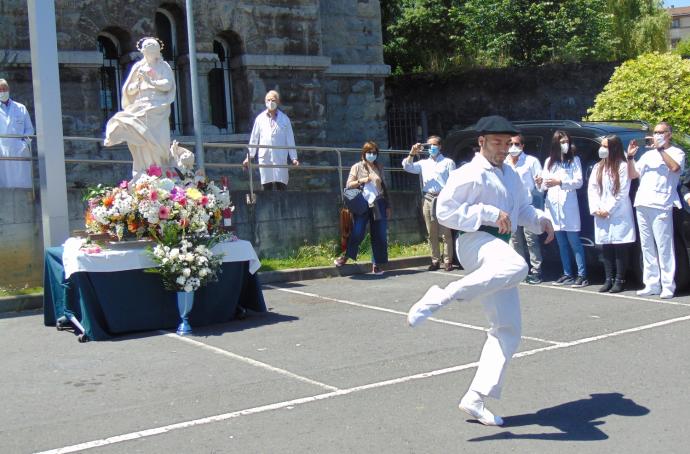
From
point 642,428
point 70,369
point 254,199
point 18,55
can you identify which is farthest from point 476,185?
point 18,55

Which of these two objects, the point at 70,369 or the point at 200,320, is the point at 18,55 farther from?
the point at 70,369

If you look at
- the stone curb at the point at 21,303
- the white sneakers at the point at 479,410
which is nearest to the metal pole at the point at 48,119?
the stone curb at the point at 21,303

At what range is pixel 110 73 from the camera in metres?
18.7

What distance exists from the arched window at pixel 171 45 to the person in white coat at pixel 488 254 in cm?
1298

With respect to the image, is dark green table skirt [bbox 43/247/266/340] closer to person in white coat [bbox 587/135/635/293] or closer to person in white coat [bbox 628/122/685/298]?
person in white coat [bbox 587/135/635/293]

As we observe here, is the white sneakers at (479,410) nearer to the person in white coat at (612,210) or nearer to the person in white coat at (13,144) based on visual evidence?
the person in white coat at (612,210)

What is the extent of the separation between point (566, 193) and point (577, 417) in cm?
656

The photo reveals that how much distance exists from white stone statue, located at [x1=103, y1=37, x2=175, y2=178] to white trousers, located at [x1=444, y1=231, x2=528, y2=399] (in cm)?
532

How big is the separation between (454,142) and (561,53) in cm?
1309

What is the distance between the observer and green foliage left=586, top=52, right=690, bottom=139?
16484 millimetres

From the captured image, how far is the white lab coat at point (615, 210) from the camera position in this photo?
12219mm

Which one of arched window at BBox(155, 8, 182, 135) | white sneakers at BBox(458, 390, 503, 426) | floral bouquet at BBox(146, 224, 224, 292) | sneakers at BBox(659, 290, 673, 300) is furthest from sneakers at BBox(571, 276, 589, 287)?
arched window at BBox(155, 8, 182, 135)

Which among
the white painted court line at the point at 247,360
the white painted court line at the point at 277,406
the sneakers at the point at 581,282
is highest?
the sneakers at the point at 581,282

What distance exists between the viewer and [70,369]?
879 centimetres
